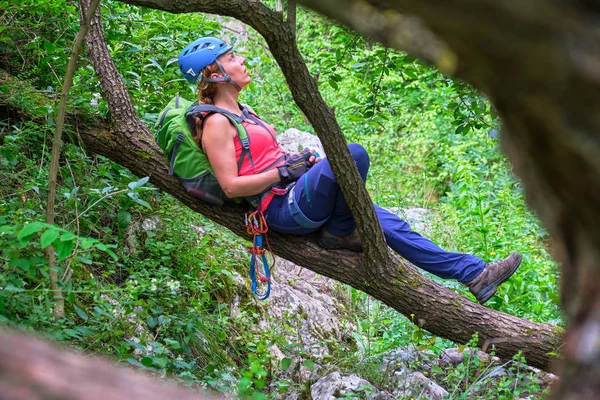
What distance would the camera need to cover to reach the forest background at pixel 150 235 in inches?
107

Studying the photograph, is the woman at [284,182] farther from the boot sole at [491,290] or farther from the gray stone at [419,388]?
the gray stone at [419,388]

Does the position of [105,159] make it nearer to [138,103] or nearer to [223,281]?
[138,103]

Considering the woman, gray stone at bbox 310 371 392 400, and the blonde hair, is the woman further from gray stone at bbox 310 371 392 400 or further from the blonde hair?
gray stone at bbox 310 371 392 400

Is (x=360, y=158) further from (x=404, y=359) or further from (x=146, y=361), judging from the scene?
(x=146, y=361)

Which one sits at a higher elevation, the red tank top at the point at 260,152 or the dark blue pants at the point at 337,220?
the red tank top at the point at 260,152

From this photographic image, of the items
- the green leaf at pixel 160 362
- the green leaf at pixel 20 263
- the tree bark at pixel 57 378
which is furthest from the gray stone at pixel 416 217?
the tree bark at pixel 57 378

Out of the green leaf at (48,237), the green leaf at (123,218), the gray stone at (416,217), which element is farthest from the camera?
the gray stone at (416,217)

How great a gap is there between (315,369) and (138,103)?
2297 mm

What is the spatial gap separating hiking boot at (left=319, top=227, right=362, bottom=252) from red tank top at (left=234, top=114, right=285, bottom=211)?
0.37 metres

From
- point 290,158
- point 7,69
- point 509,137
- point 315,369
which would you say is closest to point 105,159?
point 7,69

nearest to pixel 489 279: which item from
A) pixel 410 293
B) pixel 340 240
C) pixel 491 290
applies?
pixel 491 290

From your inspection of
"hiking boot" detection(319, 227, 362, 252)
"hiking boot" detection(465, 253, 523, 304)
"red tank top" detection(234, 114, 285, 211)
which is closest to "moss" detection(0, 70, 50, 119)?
"red tank top" detection(234, 114, 285, 211)

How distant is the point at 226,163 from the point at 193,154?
0.83ft

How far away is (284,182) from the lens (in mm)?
3635
